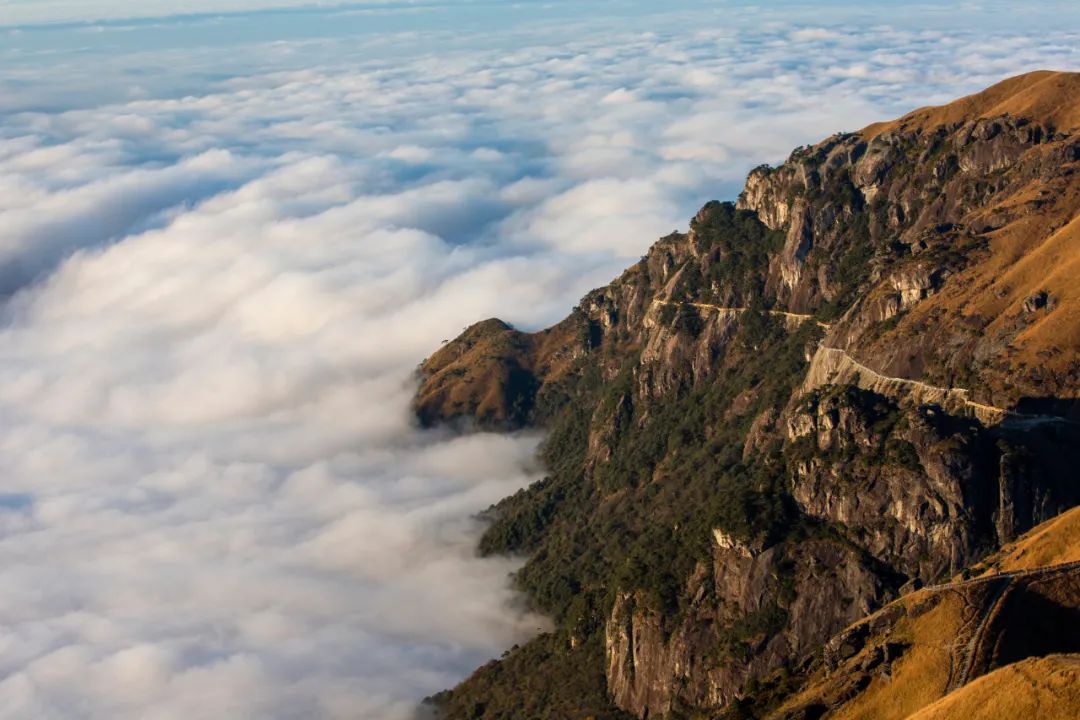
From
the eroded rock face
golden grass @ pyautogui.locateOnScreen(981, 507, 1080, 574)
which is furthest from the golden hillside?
the eroded rock face

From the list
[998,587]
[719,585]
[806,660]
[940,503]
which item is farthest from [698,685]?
[998,587]

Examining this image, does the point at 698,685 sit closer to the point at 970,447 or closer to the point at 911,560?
the point at 911,560

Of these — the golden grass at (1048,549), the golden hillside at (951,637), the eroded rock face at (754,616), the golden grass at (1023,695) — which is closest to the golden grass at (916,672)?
the golden hillside at (951,637)

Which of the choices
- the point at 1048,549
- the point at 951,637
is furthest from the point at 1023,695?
the point at 1048,549

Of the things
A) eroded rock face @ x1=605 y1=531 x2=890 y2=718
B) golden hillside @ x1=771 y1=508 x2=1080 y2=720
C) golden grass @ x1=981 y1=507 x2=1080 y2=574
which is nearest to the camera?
golden hillside @ x1=771 y1=508 x2=1080 y2=720

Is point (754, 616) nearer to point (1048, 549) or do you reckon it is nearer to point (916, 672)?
point (1048, 549)

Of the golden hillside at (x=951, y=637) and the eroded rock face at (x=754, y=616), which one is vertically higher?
the golden hillside at (x=951, y=637)

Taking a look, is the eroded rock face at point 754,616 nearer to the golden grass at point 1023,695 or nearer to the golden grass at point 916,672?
the golden grass at point 916,672

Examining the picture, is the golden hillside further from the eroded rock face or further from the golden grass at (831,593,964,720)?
the eroded rock face

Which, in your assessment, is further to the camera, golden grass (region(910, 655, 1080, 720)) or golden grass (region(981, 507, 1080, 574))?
golden grass (region(981, 507, 1080, 574))

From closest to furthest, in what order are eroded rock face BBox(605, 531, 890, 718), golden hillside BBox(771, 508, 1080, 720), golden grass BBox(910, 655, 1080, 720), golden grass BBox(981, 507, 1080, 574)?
golden grass BBox(910, 655, 1080, 720) → golden hillside BBox(771, 508, 1080, 720) → golden grass BBox(981, 507, 1080, 574) → eroded rock face BBox(605, 531, 890, 718)
